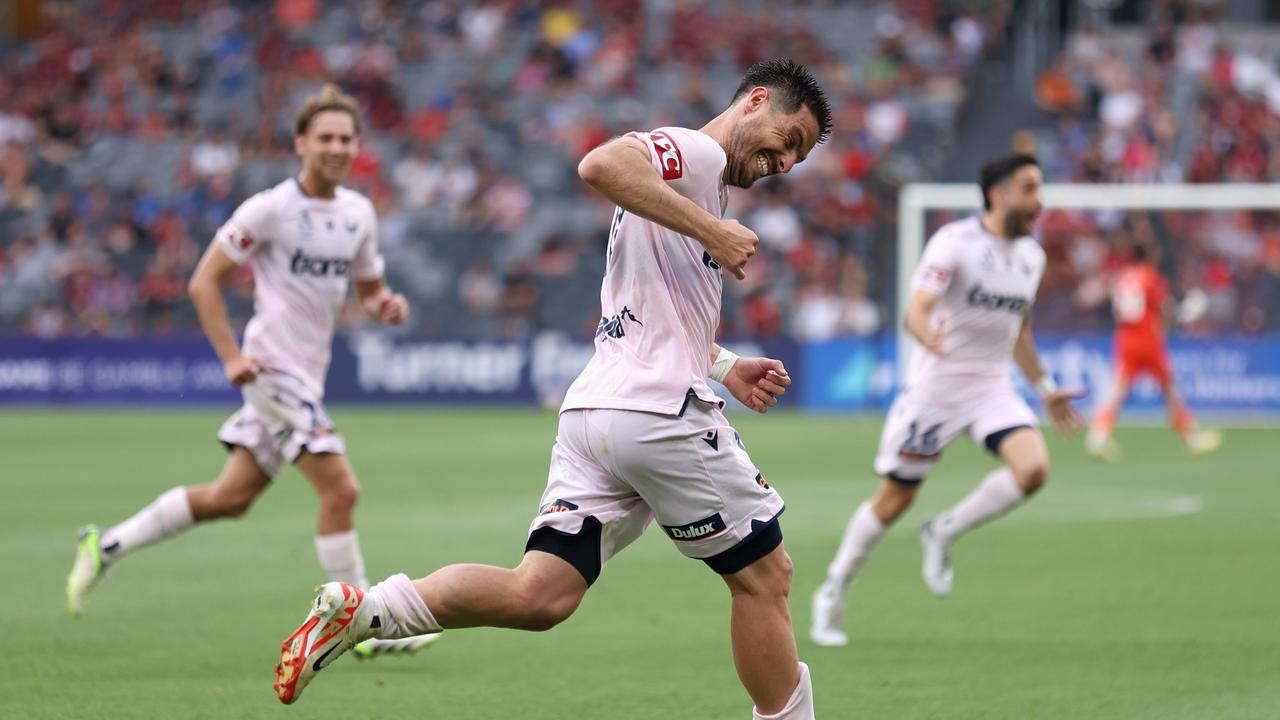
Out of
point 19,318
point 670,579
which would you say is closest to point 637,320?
point 670,579

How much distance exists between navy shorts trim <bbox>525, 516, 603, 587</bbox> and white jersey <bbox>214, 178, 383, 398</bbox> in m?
3.46

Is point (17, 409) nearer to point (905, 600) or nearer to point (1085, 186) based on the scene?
point (1085, 186)

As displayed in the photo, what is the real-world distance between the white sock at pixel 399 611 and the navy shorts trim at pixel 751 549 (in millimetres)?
884

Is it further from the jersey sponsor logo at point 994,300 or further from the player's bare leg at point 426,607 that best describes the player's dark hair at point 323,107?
the player's bare leg at point 426,607

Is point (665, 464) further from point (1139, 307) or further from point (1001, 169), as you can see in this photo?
point (1139, 307)

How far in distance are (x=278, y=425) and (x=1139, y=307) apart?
47.9ft

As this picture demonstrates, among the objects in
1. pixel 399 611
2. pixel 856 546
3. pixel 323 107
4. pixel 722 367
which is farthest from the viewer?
pixel 856 546

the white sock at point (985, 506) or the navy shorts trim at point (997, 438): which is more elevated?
the navy shorts trim at point (997, 438)

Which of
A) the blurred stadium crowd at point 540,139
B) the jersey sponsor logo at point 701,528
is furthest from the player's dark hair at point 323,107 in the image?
the blurred stadium crowd at point 540,139

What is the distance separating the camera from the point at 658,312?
541cm

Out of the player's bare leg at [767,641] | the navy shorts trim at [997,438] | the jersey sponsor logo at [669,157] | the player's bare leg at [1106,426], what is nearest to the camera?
the jersey sponsor logo at [669,157]

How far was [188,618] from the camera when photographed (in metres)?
9.47

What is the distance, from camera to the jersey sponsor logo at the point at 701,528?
17.9 feet

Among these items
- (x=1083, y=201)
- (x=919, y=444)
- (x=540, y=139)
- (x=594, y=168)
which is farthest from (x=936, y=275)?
(x=540, y=139)
